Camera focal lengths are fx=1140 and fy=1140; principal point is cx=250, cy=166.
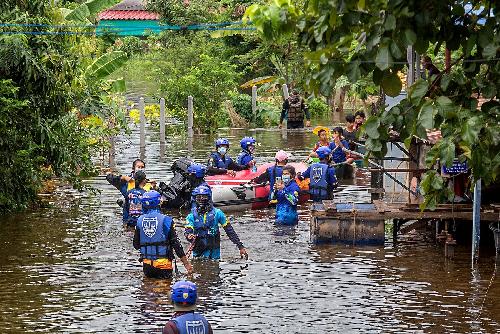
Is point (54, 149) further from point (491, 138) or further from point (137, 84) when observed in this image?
point (137, 84)

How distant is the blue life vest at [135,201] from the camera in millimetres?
20328

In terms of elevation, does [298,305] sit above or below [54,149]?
below

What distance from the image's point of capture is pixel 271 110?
143 ft

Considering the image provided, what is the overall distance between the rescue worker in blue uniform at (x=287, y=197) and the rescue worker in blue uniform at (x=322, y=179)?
35.3 inches

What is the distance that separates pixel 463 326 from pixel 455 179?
515cm

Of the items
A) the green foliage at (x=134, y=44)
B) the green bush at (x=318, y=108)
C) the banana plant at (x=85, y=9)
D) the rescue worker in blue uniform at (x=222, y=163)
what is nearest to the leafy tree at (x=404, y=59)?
the rescue worker in blue uniform at (x=222, y=163)

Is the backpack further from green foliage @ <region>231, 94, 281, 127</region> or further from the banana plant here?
the banana plant

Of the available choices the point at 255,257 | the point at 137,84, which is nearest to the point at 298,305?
the point at 255,257

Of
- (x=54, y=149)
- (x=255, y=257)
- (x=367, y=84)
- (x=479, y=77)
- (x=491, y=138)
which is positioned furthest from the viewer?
(x=367, y=84)

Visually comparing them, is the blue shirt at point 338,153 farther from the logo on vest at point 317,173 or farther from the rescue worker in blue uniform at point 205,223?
the rescue worker in blue uniform at point 205,223

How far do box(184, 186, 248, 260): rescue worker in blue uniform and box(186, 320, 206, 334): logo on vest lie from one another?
7.04 metres

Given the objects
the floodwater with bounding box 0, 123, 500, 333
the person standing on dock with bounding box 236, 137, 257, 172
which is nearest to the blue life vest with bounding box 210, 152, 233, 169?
the person standing on dock with bounding box 236, 137, 257, 172

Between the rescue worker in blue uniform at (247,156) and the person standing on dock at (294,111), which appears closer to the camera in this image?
the rescue worker in blue uniform at (247,156)

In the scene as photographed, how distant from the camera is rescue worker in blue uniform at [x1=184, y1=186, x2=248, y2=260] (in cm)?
1731
